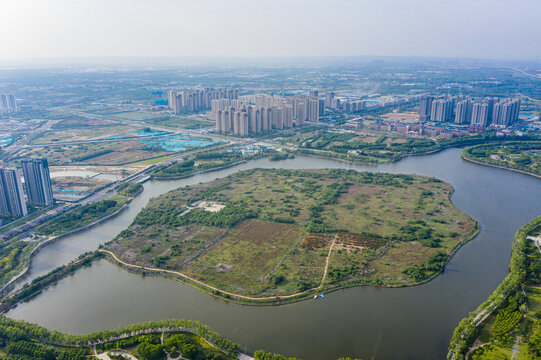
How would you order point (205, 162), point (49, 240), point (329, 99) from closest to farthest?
1. point (49, 240)
2. point (205, 162)
3. point (329, 99)

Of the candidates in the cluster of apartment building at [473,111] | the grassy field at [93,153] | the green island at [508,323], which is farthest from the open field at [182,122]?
the green island at [508,323]

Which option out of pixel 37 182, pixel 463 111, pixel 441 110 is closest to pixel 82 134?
pixel 37 182

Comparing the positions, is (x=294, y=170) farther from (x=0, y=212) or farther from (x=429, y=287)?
(x=0, y=212)

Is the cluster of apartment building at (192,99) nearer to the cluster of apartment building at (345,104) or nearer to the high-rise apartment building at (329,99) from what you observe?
the high-rise apartment building at (329,99)

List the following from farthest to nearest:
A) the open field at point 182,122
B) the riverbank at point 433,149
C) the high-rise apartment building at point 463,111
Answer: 1. the open field at point 182,122
2. the high-rise apartment building at point 463,111
3. the riverbank at point 433,149

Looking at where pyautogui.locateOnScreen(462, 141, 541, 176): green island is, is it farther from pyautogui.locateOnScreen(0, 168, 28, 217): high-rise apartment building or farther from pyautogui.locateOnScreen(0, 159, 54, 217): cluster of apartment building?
pyautogui.locateOnScreen(0, 168, 28, 217): high-rise apartment building

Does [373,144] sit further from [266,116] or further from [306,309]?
[306,309]

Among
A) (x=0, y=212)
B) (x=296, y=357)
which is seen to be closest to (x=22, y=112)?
(x=0, y=212)
